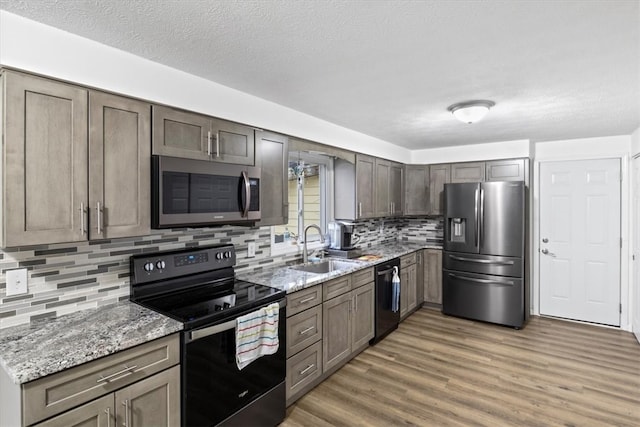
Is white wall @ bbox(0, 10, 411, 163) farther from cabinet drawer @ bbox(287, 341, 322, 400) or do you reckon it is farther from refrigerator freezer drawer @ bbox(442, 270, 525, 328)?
refrigerator freezer drawer @ bbox(442, 270, 525, 328)

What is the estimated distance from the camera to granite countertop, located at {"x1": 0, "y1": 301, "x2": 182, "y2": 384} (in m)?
1.31

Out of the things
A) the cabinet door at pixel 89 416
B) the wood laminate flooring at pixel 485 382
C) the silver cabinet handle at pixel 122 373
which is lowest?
the wood laminate flooring at pixel 485 382

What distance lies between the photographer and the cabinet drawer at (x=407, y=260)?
13.8ft

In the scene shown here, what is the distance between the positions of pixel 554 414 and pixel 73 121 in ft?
11.6

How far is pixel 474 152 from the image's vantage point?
15.7 ft

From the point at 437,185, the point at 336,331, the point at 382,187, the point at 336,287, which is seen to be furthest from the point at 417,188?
the point at 336,331

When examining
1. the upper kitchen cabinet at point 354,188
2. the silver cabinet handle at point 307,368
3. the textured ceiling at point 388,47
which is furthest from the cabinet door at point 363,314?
the textured ceiling at point 388,47

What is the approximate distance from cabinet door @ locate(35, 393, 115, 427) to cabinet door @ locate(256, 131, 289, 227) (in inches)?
56.8

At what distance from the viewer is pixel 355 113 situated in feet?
10.6

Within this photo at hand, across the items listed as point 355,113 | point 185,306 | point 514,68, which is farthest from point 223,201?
point 514,68

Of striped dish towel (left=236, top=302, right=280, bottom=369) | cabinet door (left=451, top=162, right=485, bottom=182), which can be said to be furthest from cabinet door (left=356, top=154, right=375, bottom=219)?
striped dish towel (left=236, top=302, right=280, bottom=369)

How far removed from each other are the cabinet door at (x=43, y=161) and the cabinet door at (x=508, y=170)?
4495 millimetres

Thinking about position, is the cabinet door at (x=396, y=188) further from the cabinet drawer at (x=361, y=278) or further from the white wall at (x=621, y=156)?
the white wall at (x=621, y=156)

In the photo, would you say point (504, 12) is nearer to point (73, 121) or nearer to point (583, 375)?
point (73, 121)
